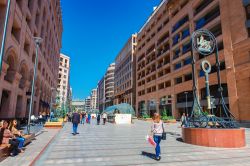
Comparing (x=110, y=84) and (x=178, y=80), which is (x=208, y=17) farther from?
(x=110, y=84)

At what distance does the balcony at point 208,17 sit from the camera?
32.9m

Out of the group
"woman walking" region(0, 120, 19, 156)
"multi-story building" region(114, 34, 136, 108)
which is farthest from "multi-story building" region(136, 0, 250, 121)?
"woman walking" region(0, 120, 19, 156)

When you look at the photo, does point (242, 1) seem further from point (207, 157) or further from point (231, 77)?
point (207, 157)

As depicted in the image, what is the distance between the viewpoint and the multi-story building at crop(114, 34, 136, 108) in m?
76.0

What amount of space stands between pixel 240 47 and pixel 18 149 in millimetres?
29933

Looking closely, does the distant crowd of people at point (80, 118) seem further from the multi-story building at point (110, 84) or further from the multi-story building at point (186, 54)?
the multi-story building at point (110, 84)

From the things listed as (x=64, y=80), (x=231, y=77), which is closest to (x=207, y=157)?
(x=231, y=77)

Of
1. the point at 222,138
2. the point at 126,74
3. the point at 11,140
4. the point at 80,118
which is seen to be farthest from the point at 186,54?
the point at 126,74

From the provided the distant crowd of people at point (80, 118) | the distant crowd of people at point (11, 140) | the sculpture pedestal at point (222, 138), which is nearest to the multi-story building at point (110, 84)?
the distant crowd of people at point (80, 118)

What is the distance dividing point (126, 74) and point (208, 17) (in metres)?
50.6

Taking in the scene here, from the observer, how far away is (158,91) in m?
52.7

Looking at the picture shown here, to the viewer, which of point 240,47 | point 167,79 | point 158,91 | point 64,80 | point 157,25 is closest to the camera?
point 240,47

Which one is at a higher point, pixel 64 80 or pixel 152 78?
pixel 64 80

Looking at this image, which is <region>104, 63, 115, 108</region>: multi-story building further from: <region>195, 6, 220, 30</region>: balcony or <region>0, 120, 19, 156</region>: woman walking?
<region>0, 120, 19, 156</region>: woman walking
